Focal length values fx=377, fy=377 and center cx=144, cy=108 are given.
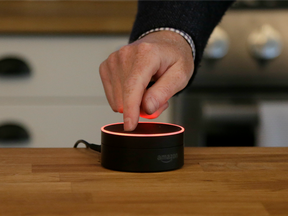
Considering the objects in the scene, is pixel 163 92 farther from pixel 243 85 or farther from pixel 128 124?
pixel 243 85

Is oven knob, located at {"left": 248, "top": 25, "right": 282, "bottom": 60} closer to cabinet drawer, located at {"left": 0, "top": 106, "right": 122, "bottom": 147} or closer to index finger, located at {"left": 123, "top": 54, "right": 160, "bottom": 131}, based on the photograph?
cabinet drawer, located at {"left": 0, "top": 106, "right": 122, "bottom": 147}

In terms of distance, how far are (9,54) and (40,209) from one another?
1.00 metres

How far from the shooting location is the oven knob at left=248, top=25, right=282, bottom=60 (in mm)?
1266

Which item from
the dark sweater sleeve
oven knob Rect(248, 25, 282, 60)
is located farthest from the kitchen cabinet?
the dark sweater sleeve

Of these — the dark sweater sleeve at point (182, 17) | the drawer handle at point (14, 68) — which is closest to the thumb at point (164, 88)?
the dark sweater sleeve at point (182, 17)

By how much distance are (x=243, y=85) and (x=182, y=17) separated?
655 millimetres

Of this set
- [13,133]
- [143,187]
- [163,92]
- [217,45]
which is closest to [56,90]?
[13,133]

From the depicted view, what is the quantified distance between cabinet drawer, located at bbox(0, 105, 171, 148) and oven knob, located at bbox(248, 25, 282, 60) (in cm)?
38

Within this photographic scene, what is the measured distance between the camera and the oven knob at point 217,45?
1.26 metres

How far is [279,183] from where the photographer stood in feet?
1.41

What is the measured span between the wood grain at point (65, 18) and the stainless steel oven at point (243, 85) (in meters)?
0.31

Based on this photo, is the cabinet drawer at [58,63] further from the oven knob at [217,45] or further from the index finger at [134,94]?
the index finger at [134,94]

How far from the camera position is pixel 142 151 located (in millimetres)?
482

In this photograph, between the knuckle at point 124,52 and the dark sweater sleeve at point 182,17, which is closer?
the knuckle at point 124,52
